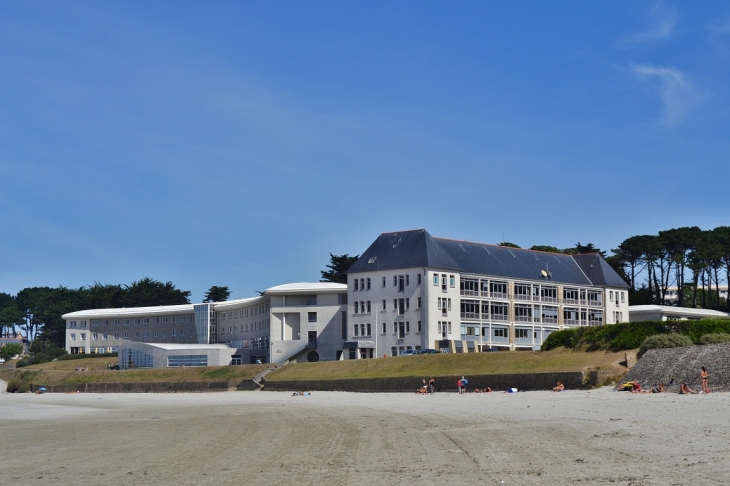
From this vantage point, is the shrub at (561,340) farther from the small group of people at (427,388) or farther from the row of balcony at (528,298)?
the row of balcony at (528,298)

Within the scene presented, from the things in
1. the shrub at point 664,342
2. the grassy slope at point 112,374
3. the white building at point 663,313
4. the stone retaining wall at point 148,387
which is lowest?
the stone retaining wall at point 148,387

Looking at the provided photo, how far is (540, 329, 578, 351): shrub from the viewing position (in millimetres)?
58688

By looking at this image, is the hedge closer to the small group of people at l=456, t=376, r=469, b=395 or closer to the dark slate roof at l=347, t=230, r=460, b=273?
the small group of people at l=456, t=376, r=469, b=395

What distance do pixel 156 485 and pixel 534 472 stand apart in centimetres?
754

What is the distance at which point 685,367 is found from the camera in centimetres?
4056

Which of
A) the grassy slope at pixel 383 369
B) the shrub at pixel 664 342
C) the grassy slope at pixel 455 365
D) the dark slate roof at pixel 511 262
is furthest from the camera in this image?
the dark slate roof at pixel 511 262

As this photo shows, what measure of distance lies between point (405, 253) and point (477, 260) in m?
9.09

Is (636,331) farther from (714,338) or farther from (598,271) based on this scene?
(598,271)

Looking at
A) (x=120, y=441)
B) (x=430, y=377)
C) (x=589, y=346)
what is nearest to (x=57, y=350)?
(x=430, y=377)

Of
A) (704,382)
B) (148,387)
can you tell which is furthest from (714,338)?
(148,387)

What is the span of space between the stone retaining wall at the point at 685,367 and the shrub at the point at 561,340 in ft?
42.6

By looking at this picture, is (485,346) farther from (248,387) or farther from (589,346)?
(589,346)

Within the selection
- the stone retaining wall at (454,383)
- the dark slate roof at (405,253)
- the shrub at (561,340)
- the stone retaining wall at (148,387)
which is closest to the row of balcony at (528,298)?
the dark slate roof at (405,253)

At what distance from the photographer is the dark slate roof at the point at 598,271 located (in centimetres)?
10369
